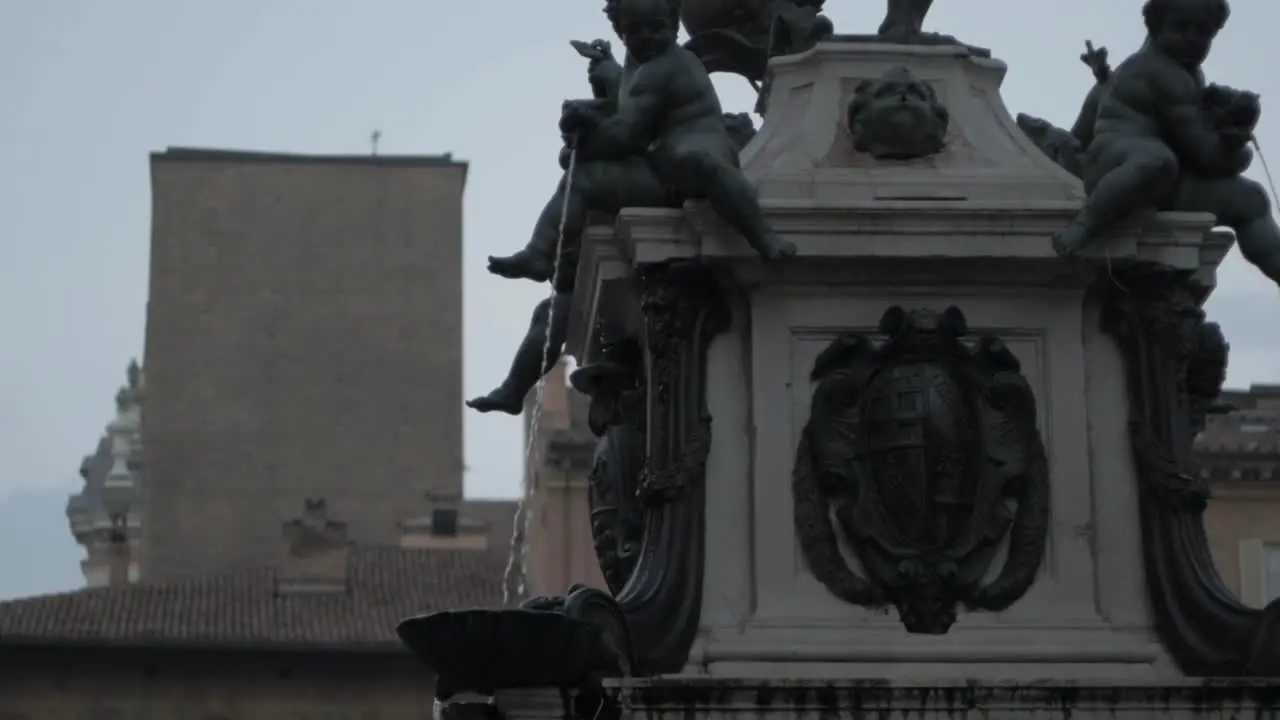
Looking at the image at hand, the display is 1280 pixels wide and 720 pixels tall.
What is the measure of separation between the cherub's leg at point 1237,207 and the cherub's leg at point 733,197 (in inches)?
62.5

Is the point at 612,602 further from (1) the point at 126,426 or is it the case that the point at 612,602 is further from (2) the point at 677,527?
(1) the point at 126,426

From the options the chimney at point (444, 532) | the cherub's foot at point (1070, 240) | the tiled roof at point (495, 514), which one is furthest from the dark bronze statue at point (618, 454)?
the tiled roof at point (495, 514)

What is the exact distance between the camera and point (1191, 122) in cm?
1171

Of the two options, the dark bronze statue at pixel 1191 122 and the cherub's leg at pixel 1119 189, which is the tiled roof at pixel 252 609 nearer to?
the dark bronze statue at pixel 1191 122

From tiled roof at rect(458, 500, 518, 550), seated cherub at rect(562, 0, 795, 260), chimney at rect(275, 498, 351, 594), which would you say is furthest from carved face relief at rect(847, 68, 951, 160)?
tiled roof at rect(458, 500, 518, 550)

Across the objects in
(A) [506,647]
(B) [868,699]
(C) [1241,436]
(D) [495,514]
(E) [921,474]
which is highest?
(D) [495,514]

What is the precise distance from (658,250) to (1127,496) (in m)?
1.93

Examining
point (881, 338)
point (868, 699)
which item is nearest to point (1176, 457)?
point (881, 338)

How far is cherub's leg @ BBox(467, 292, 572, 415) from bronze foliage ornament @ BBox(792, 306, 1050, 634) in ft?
4.54

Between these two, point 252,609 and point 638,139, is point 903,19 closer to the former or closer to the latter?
point 638,139

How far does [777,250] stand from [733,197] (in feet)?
0.81

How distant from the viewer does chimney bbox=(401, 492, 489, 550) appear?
204 feet

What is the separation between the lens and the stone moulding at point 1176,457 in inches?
440

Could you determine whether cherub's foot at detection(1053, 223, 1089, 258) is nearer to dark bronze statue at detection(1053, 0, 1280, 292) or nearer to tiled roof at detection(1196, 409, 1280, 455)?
dark bronze statue at detection(1053, 0, 1280, 292)
